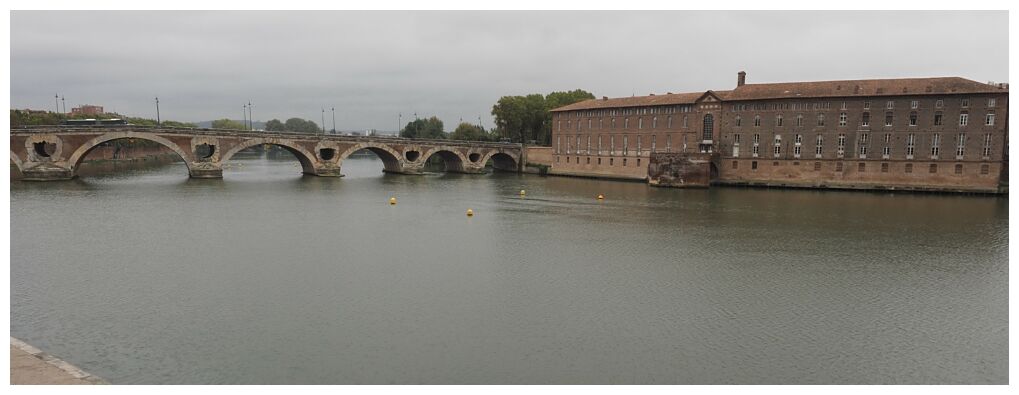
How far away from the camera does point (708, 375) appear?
15320 millimetres

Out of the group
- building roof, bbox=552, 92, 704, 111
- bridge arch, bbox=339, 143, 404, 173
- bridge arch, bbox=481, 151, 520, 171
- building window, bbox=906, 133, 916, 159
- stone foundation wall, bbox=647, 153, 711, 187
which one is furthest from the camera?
bridge arch, bbox=481, 151, 520, 171

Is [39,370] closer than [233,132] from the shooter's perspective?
Yes

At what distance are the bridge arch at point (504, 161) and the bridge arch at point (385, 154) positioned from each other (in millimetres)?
13541

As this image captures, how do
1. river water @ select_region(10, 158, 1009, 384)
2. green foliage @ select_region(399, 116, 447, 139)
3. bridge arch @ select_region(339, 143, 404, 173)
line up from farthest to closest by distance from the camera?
green foliage @ select_region(399, 116, 447, 139)
bridge arch @ select_region(339, 143, 404, 173)
river water @ select_region(10, 158, 1009, 384)

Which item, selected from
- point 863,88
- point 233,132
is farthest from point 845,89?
point 233,132

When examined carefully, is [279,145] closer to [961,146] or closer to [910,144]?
[910,144]

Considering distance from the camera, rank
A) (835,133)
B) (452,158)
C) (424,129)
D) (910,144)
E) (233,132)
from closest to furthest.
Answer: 1. (910,144)
2. (835,133)
3. (233,132)
4. (452,158)
5. (424,129)

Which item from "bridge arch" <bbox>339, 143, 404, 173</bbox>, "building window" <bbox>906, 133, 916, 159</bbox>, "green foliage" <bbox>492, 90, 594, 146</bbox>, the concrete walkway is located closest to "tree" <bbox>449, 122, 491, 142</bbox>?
"green foliage" <bbox>492, 90, 594, 146</bbox>

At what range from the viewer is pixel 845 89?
214 ft

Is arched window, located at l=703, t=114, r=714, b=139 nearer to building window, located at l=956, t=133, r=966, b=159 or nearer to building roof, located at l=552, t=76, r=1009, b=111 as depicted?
building roof, located at l=552, t=76, r=1009, b=111

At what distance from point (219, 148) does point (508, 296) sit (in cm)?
5976

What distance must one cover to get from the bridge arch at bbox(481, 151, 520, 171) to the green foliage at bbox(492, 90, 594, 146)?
9.26m

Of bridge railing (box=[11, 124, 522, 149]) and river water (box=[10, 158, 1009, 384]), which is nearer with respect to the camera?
river water (box=[10, 158, 1009, 384])

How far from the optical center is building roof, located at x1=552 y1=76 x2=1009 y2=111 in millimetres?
60338
